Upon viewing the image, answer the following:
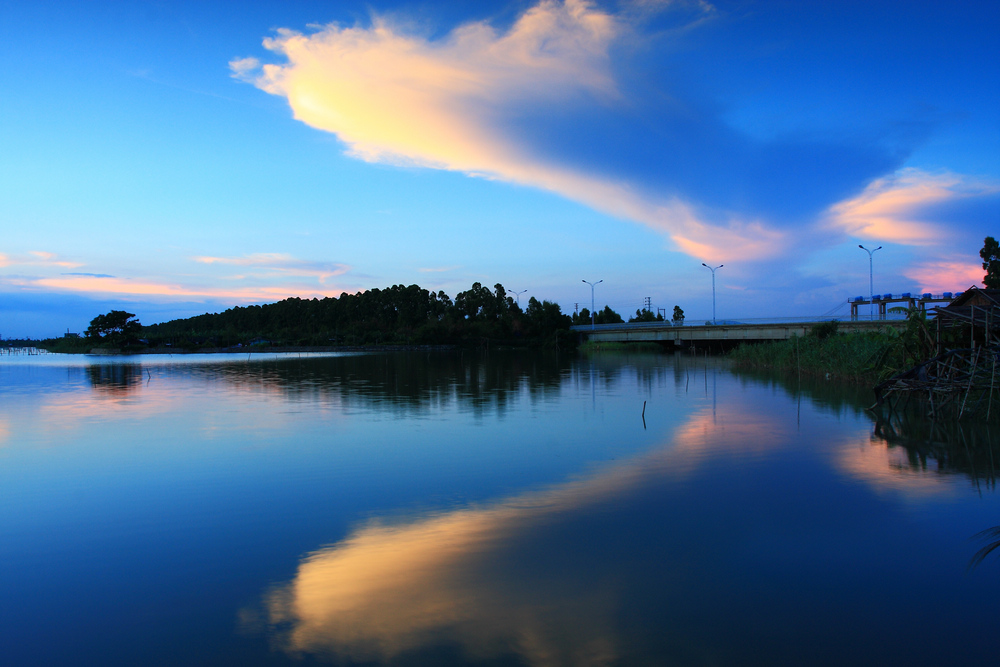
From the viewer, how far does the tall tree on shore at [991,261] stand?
5619 cm

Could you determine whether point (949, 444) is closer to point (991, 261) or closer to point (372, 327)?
point (991, 261)

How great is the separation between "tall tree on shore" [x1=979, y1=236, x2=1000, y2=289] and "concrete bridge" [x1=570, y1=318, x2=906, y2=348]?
808 cm

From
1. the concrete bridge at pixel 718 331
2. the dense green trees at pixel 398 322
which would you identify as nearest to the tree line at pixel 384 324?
the dense green trees at pixel 398 322

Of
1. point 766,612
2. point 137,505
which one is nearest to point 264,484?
point 137,505

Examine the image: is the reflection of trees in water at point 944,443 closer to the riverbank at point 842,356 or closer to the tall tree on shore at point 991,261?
the riverbank at point 842,356

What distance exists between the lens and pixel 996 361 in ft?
56.7

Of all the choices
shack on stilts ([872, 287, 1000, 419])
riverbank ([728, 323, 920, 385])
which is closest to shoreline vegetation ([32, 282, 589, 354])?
riverbank ([728, 323, 920, 385])

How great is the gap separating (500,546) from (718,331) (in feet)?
244

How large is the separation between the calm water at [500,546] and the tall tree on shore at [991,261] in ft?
165

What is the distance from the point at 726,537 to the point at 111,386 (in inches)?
1545

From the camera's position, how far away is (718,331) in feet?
256

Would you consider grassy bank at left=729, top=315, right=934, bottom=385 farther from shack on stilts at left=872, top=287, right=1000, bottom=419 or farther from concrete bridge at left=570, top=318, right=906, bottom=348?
concrete bridge at left=570, top=318, right=906, bottom=348

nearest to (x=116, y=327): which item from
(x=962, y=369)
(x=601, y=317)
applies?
(x=601, y=317)

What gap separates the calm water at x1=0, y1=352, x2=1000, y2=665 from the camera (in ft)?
20.7
